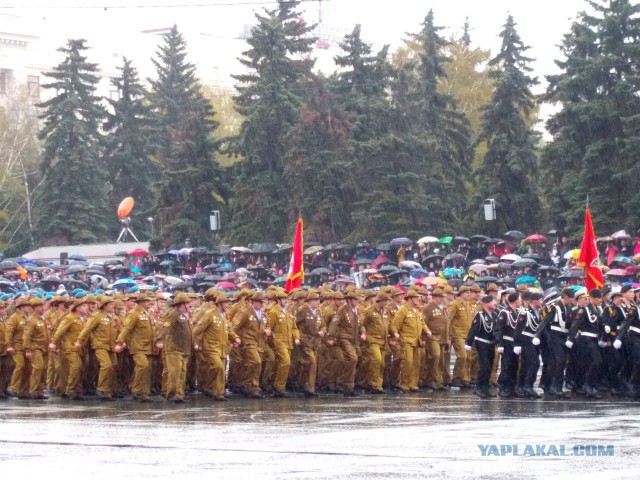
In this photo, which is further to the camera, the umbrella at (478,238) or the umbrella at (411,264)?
the umbrella at (478,238)

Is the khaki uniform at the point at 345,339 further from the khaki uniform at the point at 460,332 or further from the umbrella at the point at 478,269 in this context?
the umbrella at the point at 478,269

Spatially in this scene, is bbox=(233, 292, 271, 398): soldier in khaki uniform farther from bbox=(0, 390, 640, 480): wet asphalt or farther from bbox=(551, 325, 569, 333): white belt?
bbox=(551, 325, 569, 333): white belt

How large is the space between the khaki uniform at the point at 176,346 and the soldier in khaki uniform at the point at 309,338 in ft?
6.86

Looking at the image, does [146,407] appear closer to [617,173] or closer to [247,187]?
[617,173]

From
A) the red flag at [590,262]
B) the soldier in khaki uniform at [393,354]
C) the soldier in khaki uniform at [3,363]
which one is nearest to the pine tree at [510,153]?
the red flag at [590,262]

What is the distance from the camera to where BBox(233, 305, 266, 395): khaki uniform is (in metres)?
20.4

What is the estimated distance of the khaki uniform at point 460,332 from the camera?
22.1 meters

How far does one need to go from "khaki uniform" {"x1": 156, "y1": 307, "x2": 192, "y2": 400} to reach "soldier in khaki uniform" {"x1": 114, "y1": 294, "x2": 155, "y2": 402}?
0.68 metres

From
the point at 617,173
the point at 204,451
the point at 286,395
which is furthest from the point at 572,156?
the point at 204,451

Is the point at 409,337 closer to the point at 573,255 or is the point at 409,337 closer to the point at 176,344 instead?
the point at 176,344

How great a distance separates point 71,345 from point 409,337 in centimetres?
546

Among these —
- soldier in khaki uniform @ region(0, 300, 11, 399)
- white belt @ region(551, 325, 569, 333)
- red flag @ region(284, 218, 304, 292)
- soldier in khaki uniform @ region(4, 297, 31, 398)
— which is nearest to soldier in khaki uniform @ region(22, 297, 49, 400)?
soldier in khaki uniform @ region(4, 297, 31, 398)

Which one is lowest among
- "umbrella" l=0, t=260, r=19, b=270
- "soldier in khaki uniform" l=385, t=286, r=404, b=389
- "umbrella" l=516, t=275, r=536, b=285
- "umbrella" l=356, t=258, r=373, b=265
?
"soldier in khaki uniform" l=385, t=286, r=404, b=389

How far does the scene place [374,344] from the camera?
21516 mm
